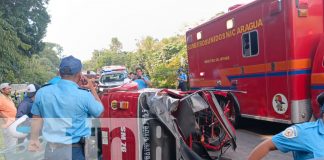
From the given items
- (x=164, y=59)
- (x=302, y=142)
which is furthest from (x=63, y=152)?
(x=164, y=59)

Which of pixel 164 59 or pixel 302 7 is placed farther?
pixel 164 59

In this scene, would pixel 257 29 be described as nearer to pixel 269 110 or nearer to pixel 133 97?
pixel 269 110

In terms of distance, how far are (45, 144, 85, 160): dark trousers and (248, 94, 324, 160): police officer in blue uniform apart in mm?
1749

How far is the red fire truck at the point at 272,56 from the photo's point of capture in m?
6.73

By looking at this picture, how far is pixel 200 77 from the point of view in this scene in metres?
10.7

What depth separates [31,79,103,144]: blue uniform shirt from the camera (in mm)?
3479

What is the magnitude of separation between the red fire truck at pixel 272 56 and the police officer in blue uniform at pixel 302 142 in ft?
14.5

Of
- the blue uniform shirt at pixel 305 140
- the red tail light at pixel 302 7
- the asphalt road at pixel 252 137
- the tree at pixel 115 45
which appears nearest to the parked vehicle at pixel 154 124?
the asphalt road at pixel 252 137

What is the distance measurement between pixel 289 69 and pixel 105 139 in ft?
12.2

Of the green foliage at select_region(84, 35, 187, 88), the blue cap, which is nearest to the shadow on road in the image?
the blue cap

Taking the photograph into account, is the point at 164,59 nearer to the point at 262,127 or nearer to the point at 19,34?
the point at 19,34

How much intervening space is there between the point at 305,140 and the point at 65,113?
2.09m

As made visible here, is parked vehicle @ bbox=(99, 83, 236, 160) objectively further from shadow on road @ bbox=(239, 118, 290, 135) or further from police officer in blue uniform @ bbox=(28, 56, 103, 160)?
shadow on road @ bbox=(239, 118, 290, 135)

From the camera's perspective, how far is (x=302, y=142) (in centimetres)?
237
